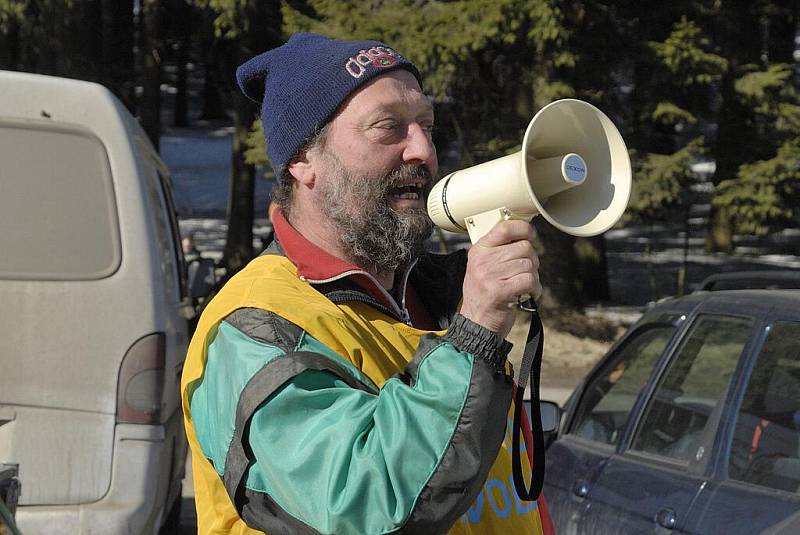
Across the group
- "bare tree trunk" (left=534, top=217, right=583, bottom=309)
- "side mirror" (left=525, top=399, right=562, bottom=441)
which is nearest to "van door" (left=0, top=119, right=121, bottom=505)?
"side mirror" (left=525, top=399, right=562, bottom=441)

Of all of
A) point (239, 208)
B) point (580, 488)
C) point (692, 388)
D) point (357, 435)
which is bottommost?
point (239, 208)

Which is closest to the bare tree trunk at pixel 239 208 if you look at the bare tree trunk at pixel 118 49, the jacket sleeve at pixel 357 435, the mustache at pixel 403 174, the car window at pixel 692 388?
the bare tree trunk at pixel 118 49

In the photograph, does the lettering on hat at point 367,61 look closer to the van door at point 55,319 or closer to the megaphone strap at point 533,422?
the megaphone strap at point 533,422

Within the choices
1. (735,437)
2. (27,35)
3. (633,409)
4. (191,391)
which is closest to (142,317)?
(633,409)

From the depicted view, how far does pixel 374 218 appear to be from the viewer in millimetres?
2125

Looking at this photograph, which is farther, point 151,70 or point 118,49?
point 118,49

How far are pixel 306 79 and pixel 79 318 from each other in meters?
2.85

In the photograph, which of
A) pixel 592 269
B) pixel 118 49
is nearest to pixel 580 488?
pixel 592 269

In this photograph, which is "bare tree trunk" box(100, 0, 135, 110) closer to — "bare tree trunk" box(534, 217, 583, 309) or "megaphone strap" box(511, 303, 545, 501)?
"bare tree trunk" box(534, 217, 583, 309)

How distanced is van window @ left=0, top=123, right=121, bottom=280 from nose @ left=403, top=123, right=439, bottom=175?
2963 millimetres

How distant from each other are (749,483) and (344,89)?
191cm

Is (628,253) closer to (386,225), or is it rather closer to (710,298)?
(710,298)

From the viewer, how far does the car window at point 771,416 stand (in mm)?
3492

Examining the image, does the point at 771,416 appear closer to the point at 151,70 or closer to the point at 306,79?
the point at 306,79
